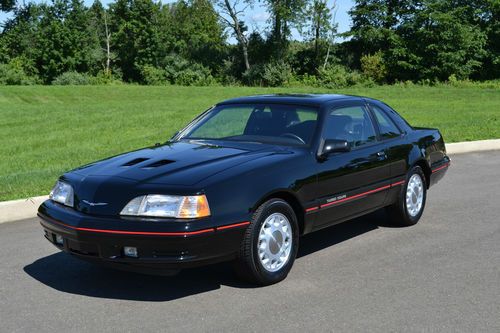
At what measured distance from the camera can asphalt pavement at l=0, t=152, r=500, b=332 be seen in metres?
4.18

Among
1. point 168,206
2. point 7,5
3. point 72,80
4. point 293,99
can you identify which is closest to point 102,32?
point 7,5

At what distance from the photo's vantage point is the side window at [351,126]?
19.2 ft

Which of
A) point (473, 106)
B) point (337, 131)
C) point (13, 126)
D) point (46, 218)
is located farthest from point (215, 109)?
point (473, 106)

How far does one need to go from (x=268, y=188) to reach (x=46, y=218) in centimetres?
181

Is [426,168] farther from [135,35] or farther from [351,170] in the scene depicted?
[135,35]

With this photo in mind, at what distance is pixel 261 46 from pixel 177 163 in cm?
5476

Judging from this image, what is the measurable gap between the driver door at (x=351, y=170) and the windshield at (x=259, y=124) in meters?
0.20

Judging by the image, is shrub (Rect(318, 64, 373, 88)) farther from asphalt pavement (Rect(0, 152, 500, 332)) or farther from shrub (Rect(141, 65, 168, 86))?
asphalt pavement (Rect(0, 152, 500, 332))

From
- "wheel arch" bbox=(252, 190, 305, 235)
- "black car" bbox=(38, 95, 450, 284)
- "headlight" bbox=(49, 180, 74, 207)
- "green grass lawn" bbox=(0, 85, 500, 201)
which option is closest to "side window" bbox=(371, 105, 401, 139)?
"black car" bbox=(38, 95, 450, 284)

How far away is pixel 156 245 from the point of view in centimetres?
434

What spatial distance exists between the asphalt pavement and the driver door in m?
0.45

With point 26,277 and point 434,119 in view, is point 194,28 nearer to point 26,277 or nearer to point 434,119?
point 434,119

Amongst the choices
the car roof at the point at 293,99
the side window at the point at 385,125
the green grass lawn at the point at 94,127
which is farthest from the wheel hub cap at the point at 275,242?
the green grass lawn at the point at 94,127

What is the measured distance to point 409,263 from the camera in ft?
18.2
